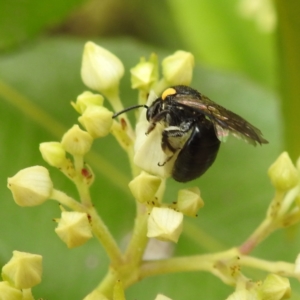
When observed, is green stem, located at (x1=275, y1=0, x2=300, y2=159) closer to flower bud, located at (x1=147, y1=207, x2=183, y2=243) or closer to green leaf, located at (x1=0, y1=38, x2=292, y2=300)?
green leaf, located at (x1=0, y1=38, x2=292, y2=300)

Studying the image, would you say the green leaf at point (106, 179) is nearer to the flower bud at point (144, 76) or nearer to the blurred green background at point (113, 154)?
the blurred green background at point (113, 154)

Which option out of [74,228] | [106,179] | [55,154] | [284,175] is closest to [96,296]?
[74,228]

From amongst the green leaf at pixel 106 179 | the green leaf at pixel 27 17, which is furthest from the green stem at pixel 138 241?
the green leaf at pixel 27 17

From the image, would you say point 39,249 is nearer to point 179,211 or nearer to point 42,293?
point 42,293

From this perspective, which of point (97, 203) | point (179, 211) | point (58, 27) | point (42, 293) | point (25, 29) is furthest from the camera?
point (58, 27)

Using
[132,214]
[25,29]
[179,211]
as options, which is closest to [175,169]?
[179,211]

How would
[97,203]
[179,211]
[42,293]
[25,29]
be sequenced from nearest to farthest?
1. [179,211]
2. [42,293]
3. [97,203]
4. [25,29]
